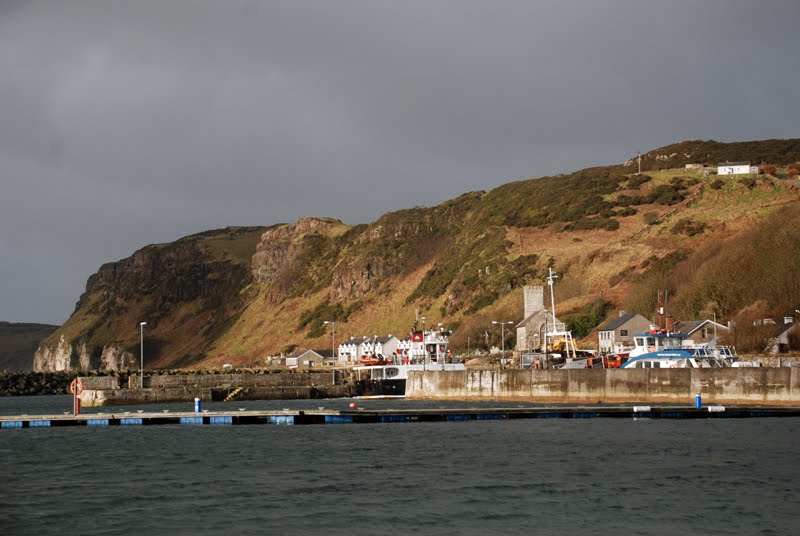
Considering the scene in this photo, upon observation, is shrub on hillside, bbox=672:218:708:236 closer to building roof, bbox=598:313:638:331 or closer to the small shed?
building roof, bbox=598:313:638:331

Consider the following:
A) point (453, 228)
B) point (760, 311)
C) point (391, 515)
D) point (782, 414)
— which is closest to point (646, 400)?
point (782, 414)

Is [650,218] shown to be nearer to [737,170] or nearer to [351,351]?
[737,170]

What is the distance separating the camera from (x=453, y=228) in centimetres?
18462

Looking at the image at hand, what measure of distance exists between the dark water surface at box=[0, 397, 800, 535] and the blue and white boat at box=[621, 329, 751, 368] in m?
8.21

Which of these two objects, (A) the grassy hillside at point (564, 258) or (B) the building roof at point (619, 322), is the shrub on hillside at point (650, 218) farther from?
(B) the building roof at point (619, 322)

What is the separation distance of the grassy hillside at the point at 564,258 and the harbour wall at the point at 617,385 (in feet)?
97.2

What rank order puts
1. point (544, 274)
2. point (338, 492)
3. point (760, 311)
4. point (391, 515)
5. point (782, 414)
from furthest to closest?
point (544, 274), point (760, 311), point (782, 414), point (338, 492), point (391, 515)

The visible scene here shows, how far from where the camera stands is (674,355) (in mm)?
62469

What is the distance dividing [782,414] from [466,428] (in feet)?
56.9

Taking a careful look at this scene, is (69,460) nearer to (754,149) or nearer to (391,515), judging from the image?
(391,515)

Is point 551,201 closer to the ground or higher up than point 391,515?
→ higher up

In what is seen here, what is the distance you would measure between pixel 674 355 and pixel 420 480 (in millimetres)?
31383

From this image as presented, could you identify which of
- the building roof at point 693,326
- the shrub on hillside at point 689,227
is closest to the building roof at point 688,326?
the building roof at point 693,326

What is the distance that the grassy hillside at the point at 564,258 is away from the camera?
4075 inches
